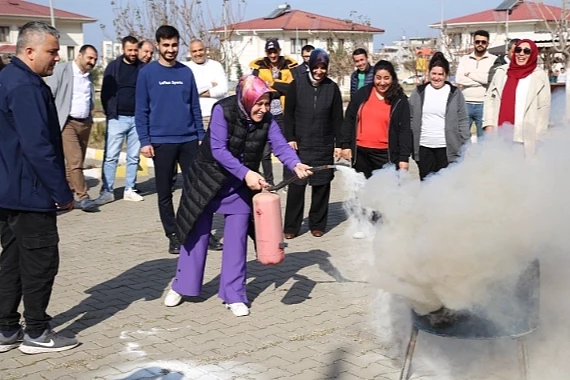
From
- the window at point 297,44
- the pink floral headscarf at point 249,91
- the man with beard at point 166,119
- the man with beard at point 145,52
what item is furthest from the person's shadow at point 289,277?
the window at point 297,44

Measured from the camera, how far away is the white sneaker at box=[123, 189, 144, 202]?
11047 mm

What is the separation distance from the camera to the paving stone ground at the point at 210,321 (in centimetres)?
498

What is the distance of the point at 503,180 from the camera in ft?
12.3

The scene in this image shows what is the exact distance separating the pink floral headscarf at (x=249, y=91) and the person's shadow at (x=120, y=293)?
6.43 feet

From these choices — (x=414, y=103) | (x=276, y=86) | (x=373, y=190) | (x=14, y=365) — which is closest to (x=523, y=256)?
(x=373, y=190)

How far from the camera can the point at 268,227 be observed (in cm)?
564

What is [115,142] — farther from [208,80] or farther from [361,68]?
[361,68]

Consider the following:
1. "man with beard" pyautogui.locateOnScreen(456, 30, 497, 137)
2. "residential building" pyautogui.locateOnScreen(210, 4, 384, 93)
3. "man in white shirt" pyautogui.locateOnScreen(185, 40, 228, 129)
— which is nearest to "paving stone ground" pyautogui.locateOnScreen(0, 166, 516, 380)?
"man in white shirt" pyautogui.locateOnScreen(185, 40, 228, 129)

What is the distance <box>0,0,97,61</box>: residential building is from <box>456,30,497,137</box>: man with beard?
4740 centimetres

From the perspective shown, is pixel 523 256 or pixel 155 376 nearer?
pixel 523 256

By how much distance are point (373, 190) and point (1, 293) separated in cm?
274

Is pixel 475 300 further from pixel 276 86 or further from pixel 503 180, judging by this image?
pixel 276 86

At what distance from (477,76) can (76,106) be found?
547 cm

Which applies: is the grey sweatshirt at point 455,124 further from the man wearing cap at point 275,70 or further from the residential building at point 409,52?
the residential building at point 409,52
